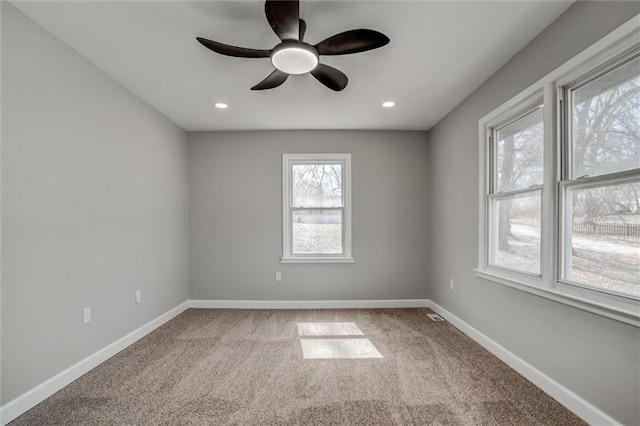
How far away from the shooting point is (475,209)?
3.23 meters

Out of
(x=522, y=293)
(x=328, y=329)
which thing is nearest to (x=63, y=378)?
A: (x=328, y=329)

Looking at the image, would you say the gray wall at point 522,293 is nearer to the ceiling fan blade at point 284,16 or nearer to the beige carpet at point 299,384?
the beige carpet at point 299,384

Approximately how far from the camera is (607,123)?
6.09 ft

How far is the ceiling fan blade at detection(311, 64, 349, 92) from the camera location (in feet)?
7.45

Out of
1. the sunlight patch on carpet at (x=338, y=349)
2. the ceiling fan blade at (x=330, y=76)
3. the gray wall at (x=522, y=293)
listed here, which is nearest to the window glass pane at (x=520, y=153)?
the gray wall at (x=522, y=293)

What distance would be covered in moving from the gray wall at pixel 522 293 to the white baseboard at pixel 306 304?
1.43 ft

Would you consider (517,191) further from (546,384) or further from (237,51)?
(237,51)

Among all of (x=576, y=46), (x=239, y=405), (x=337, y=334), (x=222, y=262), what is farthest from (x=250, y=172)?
(x=576, y=46)

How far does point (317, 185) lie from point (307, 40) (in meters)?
2.37

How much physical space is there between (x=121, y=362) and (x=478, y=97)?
3938 mm

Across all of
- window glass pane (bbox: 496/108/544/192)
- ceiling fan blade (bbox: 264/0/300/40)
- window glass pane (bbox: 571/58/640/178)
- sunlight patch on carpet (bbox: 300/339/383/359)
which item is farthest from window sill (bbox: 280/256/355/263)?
ceiling fan blade (bbox: 264/0/300/40)

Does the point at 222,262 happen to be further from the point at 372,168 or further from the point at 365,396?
the point at 365,396

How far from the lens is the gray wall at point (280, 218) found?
4.49 metres

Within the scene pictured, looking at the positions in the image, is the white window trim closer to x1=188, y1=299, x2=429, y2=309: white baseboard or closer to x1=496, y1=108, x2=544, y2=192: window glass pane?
x1=496, y1=108, x2=544, y2=192: window glass pane
